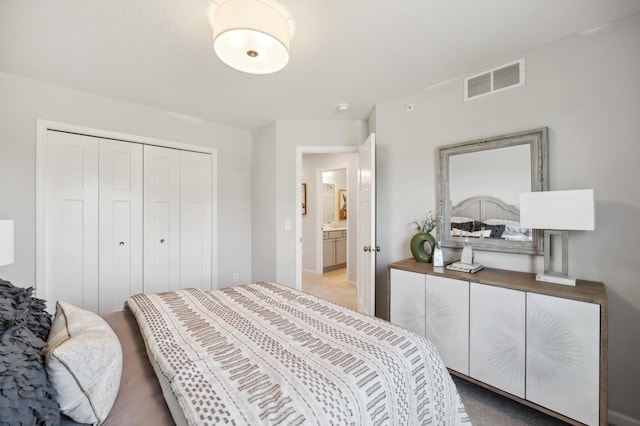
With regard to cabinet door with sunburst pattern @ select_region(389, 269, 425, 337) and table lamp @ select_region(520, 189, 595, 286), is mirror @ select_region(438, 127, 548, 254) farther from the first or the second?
cabinet door with sunburst pattern @ select_region(389, 269, 425, 337)

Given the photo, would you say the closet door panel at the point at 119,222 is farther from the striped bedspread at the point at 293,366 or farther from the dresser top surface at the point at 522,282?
the dresser top surface at the point at 522,282

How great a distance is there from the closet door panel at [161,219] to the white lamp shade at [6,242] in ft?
4.25

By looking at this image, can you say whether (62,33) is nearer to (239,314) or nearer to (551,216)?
(239,314)

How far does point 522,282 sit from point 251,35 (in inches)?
86.9

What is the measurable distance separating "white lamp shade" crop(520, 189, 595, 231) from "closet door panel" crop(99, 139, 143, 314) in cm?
354

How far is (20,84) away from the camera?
241 centimetres

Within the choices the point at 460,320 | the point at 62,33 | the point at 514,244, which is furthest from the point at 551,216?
the point at 62,33

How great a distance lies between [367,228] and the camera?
2.84 metres

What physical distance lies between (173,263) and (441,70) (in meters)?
3.41

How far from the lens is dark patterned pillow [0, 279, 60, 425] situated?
0.68 metres

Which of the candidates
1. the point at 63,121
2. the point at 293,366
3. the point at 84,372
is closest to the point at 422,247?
the point at 293,366

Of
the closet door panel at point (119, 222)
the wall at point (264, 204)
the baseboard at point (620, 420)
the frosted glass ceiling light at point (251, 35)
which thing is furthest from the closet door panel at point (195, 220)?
the baseboard at point (620, 420)

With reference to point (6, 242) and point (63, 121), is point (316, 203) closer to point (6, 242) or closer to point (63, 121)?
point (63, 121)

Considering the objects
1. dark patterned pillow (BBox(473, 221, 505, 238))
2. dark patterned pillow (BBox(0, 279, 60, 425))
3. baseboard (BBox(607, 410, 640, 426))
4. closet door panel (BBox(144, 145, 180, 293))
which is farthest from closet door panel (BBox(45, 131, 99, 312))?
baseboard (BBox(607, 410, 640, 426))
